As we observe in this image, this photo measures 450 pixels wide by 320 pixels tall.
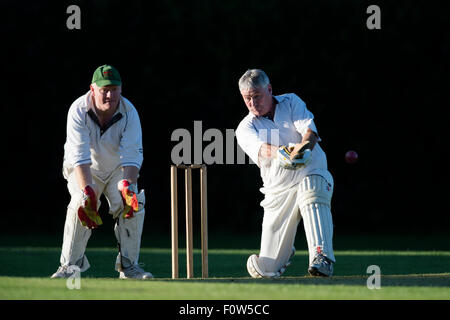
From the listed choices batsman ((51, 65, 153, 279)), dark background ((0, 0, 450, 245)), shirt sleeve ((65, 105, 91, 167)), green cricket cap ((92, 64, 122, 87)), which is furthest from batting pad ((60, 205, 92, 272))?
dark background ((0, 0, 450, 245))

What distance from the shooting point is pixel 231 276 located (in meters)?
5.90

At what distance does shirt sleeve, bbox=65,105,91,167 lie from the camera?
5.13 m

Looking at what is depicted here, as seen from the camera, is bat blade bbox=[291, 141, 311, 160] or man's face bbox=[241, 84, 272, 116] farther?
man's face bbox=[241, 84, 272, 116]

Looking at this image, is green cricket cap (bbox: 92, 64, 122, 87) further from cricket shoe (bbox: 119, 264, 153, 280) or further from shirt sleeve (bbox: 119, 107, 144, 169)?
cricket shoe (bbox: 119, 264, 153, 280)

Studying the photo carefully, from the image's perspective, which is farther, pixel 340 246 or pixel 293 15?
pixel 293 15

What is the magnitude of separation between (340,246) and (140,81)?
2606 mm

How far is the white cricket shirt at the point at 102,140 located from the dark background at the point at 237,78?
380 cm

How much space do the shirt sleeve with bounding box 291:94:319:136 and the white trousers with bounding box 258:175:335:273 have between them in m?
0.28

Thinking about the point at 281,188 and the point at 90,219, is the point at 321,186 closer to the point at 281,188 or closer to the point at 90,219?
the point at 281,188

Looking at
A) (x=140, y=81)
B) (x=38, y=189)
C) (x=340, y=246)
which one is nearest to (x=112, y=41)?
(x=140, y=81)

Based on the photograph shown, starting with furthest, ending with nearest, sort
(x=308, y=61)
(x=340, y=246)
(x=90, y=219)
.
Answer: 1. (x=308, y=61)
2. (x=340, y=246)
3. (x=90, y=219)

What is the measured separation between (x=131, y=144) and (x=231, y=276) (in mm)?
1180

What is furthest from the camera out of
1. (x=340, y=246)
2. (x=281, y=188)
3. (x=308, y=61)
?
(x=308, y=61)

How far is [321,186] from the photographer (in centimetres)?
525
